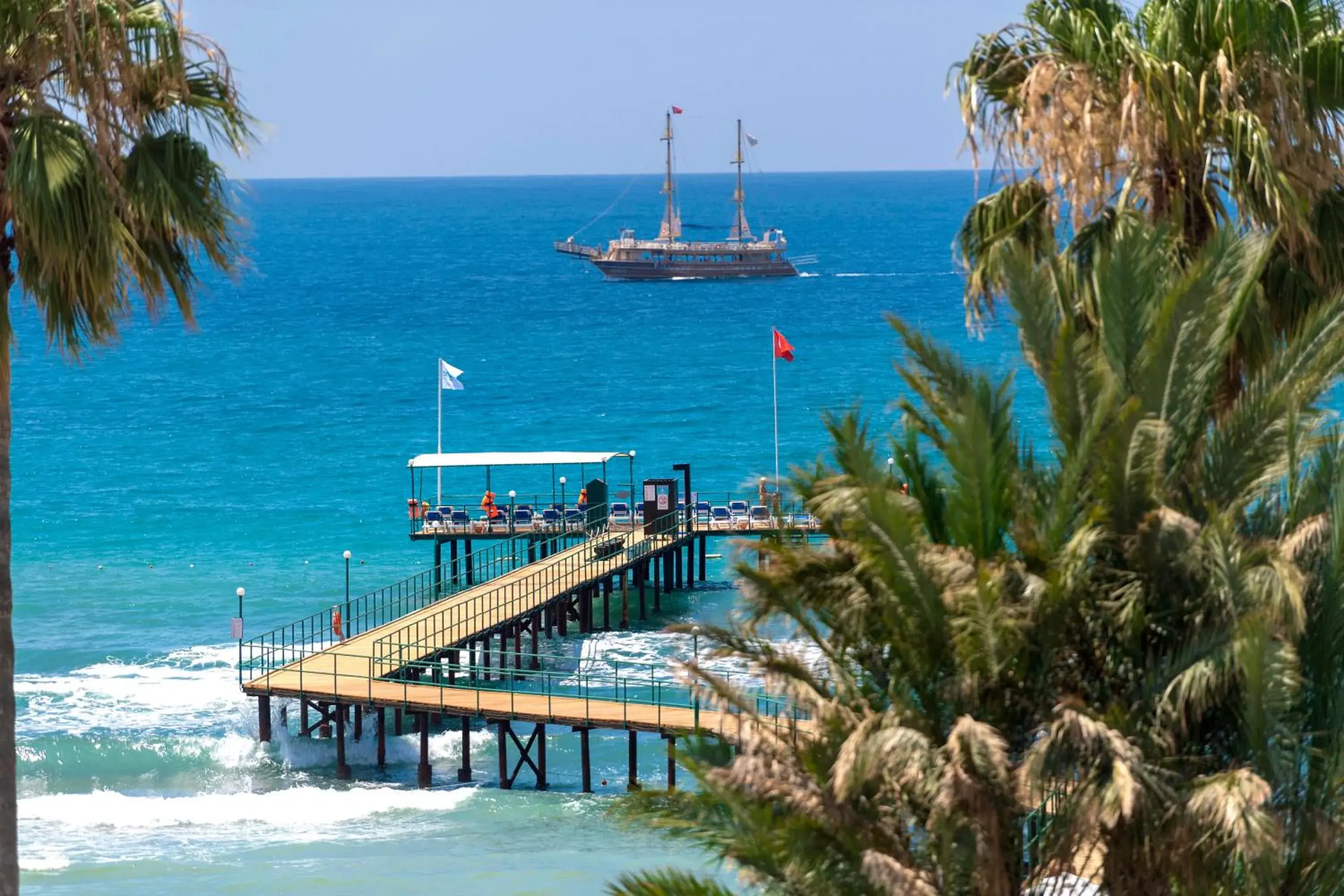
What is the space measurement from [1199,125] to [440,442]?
42284 millimetres

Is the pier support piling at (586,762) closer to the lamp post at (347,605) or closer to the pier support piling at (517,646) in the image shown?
the lamp post at (347,605)

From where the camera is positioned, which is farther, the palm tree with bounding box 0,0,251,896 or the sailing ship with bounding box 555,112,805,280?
the sailing ship with bounding box 555,112,805,280

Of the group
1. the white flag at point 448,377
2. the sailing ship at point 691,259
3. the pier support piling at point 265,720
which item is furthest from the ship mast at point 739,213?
the pier support piling at point 265,720

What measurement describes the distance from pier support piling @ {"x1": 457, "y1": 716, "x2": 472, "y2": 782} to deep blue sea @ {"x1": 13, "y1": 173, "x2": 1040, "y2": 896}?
1.06ft

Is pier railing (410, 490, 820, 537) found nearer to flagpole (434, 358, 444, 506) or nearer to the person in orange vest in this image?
the person in orange vest

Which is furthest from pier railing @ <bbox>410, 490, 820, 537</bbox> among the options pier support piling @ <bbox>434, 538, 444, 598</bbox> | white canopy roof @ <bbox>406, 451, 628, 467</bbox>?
white canopy roof @ <bbox>406, 451, 628, 467</bbox>

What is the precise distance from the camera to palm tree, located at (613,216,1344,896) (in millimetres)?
8320

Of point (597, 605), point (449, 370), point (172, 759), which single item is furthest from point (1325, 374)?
point (449, 370)

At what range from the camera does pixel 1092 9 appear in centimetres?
1208

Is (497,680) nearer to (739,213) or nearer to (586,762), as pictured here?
(586,762)

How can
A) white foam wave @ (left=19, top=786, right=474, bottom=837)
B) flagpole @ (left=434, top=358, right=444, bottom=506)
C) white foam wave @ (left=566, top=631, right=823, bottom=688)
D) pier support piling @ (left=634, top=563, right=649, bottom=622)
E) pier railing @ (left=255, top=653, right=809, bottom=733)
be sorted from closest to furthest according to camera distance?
pier railing @ (left=255, top=653, right=809, bottom=733), white foam wave @ (left=19, top=786, right=474, bottom=837), white foam wave @ (left=566, top=631, right=823, bottom=688), pier support piling @ (left=634, top=563, right=649, bottom=622), flagpole @ (left=434, top=358, right=444, bottom=506)

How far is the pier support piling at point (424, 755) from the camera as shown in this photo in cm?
3216

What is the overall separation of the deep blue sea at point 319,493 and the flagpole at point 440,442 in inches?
42.8

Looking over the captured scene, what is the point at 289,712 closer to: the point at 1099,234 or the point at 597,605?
the point at 597,605
